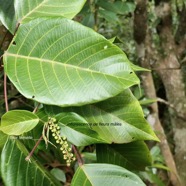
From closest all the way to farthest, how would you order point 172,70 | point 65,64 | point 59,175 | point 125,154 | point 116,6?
point 65,64, point 125,154, point 59,175, point 116,6, point 172,70

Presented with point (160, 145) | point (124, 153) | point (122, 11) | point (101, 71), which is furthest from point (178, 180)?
point (101, 71)

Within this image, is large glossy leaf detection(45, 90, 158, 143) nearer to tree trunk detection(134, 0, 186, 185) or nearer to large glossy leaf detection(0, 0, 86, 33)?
large glossy leaf detection(0, 0, 86, 33)

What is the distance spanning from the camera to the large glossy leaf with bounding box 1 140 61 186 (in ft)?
1.60

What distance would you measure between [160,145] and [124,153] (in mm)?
955

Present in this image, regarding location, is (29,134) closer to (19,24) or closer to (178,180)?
(19,24)

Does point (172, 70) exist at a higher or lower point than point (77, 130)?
lower

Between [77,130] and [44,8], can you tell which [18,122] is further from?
[44,8]

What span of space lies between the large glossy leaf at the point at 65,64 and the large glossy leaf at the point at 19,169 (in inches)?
4.6

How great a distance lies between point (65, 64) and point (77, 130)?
0.36 ft

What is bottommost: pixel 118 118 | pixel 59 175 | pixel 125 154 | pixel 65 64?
pixel 59 175

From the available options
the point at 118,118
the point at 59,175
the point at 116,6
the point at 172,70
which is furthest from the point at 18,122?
the point at 172,70

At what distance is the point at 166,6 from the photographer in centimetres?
174

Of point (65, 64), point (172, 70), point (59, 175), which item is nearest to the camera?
point (65, 64)

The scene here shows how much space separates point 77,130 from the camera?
49cm
